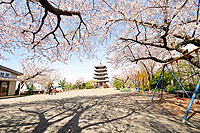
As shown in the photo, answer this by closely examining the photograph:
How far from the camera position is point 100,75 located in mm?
39719

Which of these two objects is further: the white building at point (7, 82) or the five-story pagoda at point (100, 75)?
the five-story pagoda at point (100, 75)

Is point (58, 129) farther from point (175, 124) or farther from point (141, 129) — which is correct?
point (175, 124)

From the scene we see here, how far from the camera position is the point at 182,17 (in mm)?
4438

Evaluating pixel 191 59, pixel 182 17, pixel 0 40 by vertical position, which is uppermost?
pixel 182 17

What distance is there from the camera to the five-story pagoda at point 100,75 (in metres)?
38.5

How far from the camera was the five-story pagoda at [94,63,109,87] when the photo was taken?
3847 cm

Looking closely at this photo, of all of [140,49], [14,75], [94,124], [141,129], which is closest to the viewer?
[141,129]

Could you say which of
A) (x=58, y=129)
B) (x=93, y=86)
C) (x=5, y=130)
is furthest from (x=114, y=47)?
(x=93, y=86)

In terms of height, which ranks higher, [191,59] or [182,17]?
[182,17]

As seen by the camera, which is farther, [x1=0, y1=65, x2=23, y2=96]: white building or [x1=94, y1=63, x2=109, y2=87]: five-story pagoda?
[x1=94, y1=63, x2=109, y2=87]: five-story pagoda

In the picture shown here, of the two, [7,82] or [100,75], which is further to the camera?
[100,75]

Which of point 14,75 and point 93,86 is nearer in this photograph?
point 14,75

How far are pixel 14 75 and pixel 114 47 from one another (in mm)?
16829

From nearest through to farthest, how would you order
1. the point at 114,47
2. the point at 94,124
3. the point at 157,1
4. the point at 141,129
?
the point at 141,129, the point at 94,124, the point at 157,1, the point at 114,47
